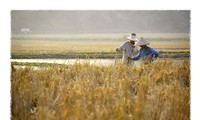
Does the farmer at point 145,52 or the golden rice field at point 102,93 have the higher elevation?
the farmer at point 145,52

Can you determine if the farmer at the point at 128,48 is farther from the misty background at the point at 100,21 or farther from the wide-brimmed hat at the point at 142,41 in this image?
the misty background at the point at 100,21

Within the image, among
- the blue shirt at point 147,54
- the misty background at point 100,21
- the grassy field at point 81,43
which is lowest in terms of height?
the blue shirt at point 147,54

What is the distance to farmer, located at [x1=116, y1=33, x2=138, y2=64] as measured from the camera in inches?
142

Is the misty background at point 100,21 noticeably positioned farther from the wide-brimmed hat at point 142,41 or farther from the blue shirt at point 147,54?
the blue shirt at point 147,54

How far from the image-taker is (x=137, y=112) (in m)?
2.34

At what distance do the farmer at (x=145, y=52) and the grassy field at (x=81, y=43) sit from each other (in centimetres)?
8

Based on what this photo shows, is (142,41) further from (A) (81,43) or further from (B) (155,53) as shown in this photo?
(A) (81,43)

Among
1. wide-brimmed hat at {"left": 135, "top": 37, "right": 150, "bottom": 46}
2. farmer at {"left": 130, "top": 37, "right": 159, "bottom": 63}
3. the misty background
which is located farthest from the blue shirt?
the misty background

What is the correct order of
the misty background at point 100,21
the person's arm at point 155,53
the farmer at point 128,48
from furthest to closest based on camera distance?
the person's arm at point 155,53 < the farmer at point 128,48 < the misty background at point 100,21

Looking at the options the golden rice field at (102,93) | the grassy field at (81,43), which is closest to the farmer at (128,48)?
the grassy field at (81,43)

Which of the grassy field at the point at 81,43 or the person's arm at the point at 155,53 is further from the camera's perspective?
the person's arm at the point at 155,53

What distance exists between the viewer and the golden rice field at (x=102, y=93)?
2.30m

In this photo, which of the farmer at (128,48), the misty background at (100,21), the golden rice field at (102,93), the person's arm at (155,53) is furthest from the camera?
the person's arm at (155,53)
